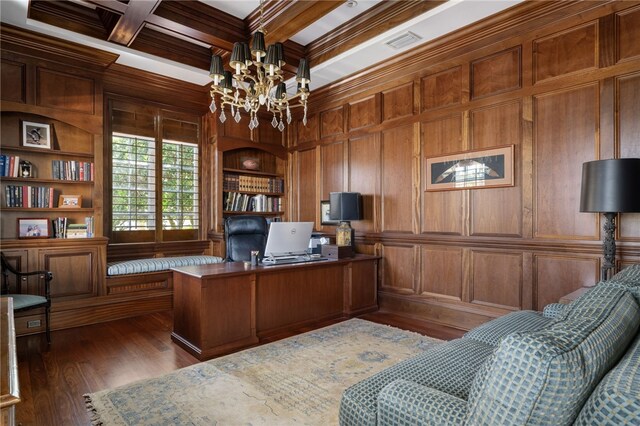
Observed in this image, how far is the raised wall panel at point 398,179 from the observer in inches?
172

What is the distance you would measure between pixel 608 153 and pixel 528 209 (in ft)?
2.50

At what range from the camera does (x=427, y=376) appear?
5.16 feet

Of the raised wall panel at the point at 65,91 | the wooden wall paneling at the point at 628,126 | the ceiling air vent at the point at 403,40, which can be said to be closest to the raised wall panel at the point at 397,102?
the ceiling air vent at the point at 403,40

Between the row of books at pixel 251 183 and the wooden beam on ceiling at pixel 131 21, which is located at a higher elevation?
the wooden beam on ceiling at pixel 131 21

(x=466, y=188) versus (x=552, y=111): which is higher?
(x=552, y=111)

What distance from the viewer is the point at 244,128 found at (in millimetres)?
5660

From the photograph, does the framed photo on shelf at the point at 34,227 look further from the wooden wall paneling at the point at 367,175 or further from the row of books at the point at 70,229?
the wooden wall paneling at the point at 367,175

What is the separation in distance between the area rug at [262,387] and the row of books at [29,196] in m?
2.58

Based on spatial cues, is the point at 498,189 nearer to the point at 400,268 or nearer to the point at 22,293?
the point at 400,268

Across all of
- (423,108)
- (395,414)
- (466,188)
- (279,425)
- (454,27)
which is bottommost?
(279,425)

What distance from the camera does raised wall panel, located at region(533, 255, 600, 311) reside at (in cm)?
304

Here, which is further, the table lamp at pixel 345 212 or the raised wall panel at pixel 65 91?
the table lamp at pixel 345 212

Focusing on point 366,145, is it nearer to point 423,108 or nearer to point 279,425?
point 423,108

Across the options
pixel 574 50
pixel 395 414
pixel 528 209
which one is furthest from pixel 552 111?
pixel 395 414
